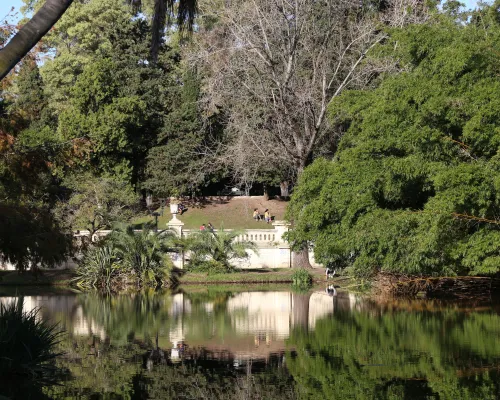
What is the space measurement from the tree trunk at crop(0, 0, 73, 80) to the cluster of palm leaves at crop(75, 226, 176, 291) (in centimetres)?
2438

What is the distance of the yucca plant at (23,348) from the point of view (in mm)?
13320

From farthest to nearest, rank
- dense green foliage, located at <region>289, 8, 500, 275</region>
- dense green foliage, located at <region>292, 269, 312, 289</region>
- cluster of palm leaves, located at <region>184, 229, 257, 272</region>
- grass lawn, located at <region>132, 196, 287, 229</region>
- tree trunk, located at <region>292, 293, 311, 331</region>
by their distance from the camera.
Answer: grass lawn, located at <region>132, 196, 287, 229</region>, cluster of palm leaves, located at <region>184, 229, 257, 272</region>, dense green foliage, located at <region>292, 269, 312, 289</region>, tree trunk, located at <region>292, 293, 311, 331</region>, dense green foliage, located at <region>289, 8, 500, 275</region>

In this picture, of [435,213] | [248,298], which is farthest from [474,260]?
[248,298]

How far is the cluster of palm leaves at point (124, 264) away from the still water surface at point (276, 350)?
19.4 ft

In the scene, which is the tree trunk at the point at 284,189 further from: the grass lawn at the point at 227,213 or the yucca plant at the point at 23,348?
the yucca plant at the point at 23,348

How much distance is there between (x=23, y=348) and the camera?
13.7 meters

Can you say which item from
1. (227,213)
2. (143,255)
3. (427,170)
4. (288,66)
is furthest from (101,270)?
(227,213)

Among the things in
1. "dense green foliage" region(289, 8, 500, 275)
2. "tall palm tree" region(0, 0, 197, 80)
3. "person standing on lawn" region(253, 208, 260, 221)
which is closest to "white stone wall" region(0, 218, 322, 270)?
"person standing on lawn" region(253, 208, 260, 221)

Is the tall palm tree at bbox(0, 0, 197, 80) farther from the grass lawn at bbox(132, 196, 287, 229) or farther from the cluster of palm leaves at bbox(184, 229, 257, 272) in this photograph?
the grass lawn at bbox(132, 196, 287, 229)

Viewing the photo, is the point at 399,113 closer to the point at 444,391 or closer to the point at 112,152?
the point at 444,391

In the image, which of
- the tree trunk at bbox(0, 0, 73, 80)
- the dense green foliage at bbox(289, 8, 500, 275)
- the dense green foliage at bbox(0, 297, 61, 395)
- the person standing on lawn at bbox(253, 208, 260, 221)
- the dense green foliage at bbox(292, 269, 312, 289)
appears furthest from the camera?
the person standing on lawn at bbox(253, 208, 260, 221)

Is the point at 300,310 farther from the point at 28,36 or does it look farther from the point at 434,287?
the point at 28,36

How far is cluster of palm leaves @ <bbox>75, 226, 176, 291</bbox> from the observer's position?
1302 inches

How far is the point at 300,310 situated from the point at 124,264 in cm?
1096
